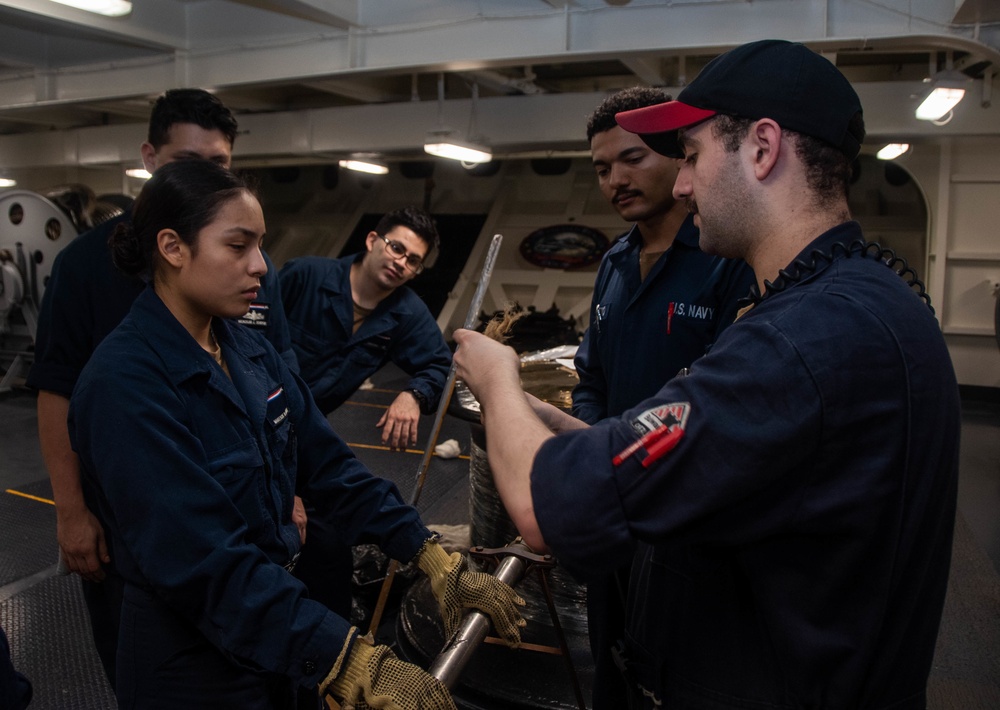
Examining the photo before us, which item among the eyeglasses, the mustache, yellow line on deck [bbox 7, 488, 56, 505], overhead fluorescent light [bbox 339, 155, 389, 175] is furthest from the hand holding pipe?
overhead fluorescent light [bbox 339, 155, 389, 175]

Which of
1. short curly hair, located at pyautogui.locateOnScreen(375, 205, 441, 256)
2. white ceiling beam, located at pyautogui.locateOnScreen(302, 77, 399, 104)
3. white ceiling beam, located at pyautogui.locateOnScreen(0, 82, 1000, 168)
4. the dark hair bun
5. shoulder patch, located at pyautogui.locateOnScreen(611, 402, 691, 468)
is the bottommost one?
shoulder patch, located at pyautogui.locateOnScreen(611, 402, 691, 468)

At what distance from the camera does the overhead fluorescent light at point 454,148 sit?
7.79 m

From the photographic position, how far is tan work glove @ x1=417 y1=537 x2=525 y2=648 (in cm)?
175

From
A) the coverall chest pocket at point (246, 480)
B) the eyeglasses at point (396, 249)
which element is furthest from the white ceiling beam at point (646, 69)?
the coverall chest pocket at point (246, 480)

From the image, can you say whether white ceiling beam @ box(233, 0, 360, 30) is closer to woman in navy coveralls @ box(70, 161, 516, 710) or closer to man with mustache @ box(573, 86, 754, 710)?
man with mustache @ box(573, 86, 754, 710)

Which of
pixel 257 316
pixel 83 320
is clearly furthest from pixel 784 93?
pixel 83 320

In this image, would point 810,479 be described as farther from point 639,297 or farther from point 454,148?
point 454,148

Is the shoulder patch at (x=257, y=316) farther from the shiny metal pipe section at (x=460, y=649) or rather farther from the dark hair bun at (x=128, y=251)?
the shiny metal pipe section at (x=460, y=649)

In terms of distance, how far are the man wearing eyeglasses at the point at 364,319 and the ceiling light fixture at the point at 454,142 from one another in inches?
173

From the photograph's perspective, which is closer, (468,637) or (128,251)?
(468,637)

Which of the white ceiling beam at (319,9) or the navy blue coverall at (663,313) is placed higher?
the white ceiling beam at (319,9)

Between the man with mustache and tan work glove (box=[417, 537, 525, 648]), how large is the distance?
321mm

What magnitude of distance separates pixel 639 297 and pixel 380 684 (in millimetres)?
1371

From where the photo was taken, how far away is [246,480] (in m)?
1.64
